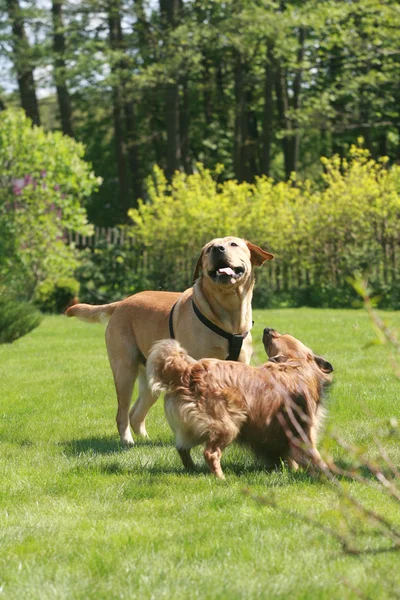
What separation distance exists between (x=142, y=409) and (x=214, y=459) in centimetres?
191

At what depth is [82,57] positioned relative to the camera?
2930cm

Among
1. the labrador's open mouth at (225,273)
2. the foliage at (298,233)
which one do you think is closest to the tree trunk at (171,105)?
the foliage at (298,233)

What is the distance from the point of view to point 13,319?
47.9 feet

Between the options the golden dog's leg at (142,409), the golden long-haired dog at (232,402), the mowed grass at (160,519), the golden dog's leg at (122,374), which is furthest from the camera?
the golden dog's leg at (142,409)

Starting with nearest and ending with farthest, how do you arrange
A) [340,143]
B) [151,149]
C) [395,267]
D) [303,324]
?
[303,324] → [395,267] → [340,143] → [151,149]

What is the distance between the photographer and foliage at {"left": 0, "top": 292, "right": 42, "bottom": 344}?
14297 millimetres

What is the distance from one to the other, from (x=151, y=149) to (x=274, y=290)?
2088 centimetres

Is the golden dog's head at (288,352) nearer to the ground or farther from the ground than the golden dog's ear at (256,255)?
nearer to the ground

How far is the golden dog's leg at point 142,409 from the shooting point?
740cm

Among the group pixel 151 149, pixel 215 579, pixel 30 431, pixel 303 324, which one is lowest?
pixel 151 149

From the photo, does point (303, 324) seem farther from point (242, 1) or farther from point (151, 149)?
point (151, 149)

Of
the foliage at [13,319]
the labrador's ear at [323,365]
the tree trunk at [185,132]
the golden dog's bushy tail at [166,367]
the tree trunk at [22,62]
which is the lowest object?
the tree trunk at [185,132]

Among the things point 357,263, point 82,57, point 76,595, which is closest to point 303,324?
point 357,263

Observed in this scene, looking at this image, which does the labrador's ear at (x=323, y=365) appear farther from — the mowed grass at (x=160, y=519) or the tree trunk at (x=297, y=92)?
the tree trunk at (x=297, y=92)
